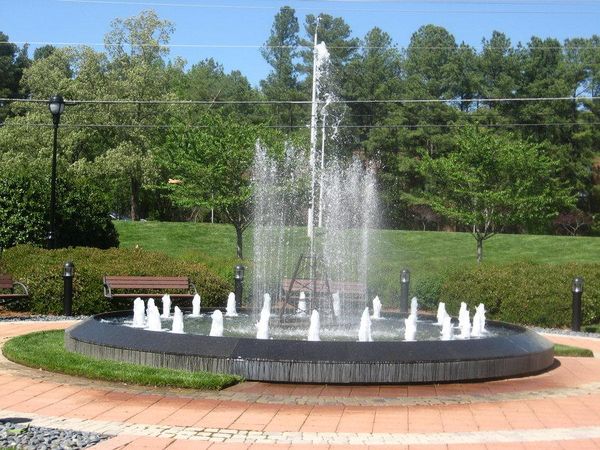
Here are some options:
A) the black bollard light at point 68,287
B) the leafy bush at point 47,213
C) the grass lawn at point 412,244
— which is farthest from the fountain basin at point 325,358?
the grass lawn at point 412,244

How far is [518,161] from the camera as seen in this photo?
104 feet

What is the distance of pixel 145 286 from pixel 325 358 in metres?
7.73

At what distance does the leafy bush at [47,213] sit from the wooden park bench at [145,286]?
284 inches

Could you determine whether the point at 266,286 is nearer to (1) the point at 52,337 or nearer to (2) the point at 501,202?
(1) the point at 52,337

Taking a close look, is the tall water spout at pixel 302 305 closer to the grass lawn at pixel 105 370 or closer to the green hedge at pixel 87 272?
the green hedge at pixel 87 272

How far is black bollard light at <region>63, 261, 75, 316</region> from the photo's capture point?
52.1ft

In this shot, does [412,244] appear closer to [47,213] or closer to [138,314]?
[47,213]

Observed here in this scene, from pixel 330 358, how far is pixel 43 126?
35.3 meters

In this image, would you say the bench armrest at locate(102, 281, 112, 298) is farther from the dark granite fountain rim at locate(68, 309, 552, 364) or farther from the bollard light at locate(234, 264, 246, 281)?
the dark granite fountain rim at locate(68, 309, 552, 364)

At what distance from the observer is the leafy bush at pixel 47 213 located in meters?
22.9

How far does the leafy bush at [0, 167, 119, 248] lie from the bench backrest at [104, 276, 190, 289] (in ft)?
25.0

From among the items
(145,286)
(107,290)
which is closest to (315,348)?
(145,286)

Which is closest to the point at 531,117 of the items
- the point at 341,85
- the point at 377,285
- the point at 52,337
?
the point at 341,85

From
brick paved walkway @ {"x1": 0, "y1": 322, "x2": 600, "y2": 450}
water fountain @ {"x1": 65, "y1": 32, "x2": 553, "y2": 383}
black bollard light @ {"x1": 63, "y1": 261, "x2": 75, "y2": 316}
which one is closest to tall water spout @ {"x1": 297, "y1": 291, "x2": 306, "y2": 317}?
water fountain @ {"x1": 65, "y1": 32, "x2": 553, "y2": 383}
